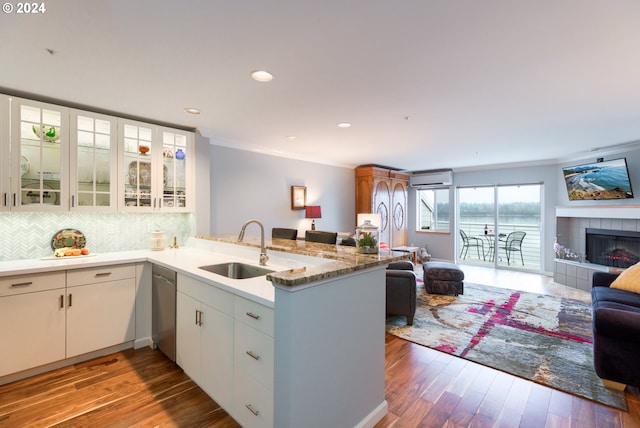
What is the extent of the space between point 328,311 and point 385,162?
5.16m

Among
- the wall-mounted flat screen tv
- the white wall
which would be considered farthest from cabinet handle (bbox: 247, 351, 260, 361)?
the wall-mounted flat screen tv

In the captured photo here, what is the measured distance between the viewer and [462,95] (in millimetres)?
2615

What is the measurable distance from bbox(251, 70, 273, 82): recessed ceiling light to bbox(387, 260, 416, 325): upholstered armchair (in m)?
2.31

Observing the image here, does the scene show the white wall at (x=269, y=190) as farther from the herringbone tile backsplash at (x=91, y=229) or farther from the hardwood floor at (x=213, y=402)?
the hardwood floor at (x=213, y=402)

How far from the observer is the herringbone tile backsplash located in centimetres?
272

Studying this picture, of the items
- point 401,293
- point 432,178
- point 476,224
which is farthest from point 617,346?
point 432,178

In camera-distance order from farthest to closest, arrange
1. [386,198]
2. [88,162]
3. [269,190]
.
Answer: [386,198]
[269,190]
[88,162]

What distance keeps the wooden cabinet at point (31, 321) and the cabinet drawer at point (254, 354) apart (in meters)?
1.86

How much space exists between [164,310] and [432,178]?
664 cm

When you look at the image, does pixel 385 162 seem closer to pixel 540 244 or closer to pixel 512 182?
pixel 512 182

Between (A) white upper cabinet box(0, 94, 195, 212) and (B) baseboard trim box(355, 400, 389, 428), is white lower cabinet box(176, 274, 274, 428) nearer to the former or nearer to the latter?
(B) baseboard trim box(355, 400, 389, 428)

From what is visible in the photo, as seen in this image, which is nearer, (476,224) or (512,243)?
(512,243)

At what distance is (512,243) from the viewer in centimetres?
677

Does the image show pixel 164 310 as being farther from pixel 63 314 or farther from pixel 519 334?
pixel 519 334
